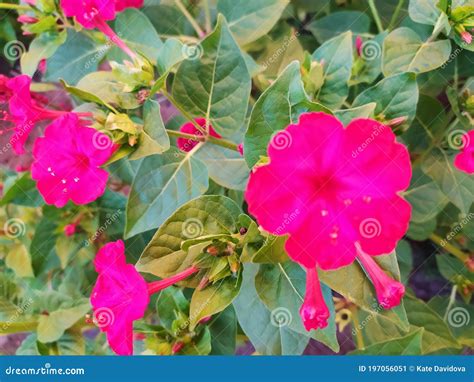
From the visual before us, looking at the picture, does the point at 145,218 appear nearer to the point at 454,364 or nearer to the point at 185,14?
the point at 185,14

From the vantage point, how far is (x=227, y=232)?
3.29 ft

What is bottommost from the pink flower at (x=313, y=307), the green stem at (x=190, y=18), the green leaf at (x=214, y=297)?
the green leaf at (x=214, y=297)

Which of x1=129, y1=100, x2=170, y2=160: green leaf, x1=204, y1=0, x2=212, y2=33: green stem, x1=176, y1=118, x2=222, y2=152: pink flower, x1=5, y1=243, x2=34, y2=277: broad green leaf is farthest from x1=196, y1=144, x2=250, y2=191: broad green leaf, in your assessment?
x1=5, y1=243, x2=34, y2=277: broad green leaf

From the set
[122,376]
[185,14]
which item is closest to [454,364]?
[122,376]

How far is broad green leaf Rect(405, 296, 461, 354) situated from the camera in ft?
4.21

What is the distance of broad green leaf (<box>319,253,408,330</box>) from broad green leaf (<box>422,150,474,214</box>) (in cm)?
35

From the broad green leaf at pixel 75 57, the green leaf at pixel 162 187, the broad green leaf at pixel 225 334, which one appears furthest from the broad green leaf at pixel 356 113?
the broad green leaf at pixel 75 57

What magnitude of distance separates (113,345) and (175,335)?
24 centimetres

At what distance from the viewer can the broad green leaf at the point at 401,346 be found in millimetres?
1146

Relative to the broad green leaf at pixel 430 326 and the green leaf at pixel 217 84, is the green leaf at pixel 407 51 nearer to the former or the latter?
the green leaf at pixel 217 84

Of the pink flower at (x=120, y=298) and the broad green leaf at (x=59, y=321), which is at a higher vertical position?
the pink flower at (x=120, y=298)

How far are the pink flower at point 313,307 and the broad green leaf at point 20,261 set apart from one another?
0.92 m

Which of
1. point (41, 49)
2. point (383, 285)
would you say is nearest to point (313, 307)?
point (383, 285)

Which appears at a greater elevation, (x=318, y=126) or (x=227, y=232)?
(x=318, y=126)
